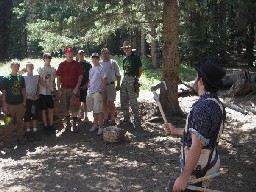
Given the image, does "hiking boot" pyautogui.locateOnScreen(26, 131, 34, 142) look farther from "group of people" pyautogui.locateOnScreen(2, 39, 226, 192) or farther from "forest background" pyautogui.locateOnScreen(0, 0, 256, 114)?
"forest background" pyautogui.locateOnScreen(0, 0, 256, 114)

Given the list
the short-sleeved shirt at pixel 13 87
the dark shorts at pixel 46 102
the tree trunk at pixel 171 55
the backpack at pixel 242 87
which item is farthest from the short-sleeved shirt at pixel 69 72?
the backpack at pixel 242 87

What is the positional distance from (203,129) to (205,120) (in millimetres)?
78

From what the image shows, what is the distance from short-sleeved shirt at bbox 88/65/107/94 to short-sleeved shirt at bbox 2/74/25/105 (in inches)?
64.4

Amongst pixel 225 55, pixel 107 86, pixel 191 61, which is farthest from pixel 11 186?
pixel 225 55

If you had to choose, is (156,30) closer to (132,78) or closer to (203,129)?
(132,78)

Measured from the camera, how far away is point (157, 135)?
9.43 metres

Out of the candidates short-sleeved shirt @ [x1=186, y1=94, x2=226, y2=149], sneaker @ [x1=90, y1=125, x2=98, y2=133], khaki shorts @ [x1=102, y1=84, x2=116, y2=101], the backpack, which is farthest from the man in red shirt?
short-sleeved shirt @ [x1=186, y1=94, x2=226, y2=149]

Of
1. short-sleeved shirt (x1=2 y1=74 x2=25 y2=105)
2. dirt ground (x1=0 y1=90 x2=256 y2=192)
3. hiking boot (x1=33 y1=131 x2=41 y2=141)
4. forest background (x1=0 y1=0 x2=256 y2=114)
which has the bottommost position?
dirt ground (x1=0 y1=90 x2=256 y2=192)

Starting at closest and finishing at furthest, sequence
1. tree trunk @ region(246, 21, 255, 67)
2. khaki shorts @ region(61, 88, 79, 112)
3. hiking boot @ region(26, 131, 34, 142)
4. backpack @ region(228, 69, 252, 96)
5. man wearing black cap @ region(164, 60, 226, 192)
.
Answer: man wearing black cap @ region(164, 60, 226, 192) → hiking boot @ region(26, 131, 34, 142) → khaki shorts @ region(61, 88, 79, 112) → backpack @ region(228, 69, 252, 96) → tree trunk @ region(246, 21, 255, 67)

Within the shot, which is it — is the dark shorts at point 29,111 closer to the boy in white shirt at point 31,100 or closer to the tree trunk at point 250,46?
the boy in white shirt at point 31,100

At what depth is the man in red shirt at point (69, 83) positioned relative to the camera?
9.88 meters

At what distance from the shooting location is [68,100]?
10.2m

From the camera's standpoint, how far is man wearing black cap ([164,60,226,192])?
333cm

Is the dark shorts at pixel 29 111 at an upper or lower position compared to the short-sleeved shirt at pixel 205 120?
lower
